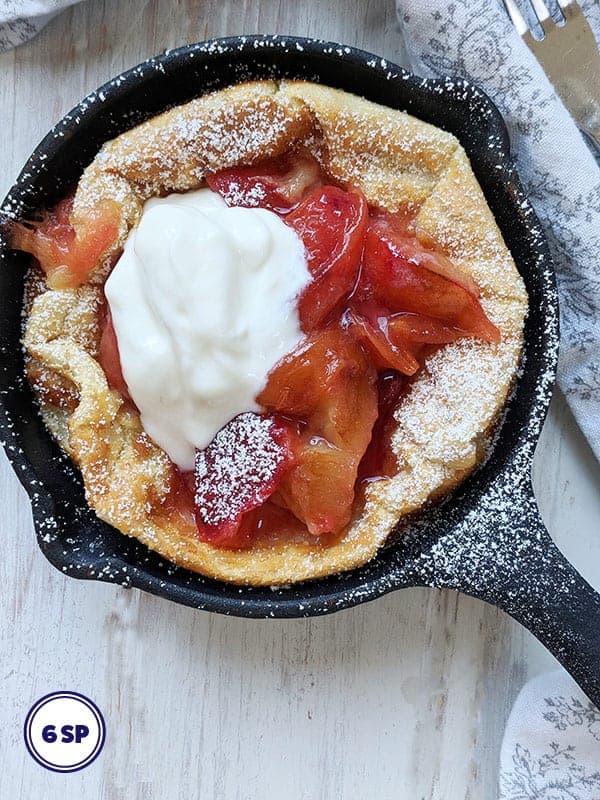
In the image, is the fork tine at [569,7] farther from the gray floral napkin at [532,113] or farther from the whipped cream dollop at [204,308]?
the whipped cream dollop at [204,308]

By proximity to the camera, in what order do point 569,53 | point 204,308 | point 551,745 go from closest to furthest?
point 204,308
point 569,53
point 551,745

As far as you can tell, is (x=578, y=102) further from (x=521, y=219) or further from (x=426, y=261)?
(x=426, y=261)

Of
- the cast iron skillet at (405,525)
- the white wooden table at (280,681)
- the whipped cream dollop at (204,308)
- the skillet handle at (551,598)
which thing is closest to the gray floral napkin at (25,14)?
the cast iron skillet at (405,525)

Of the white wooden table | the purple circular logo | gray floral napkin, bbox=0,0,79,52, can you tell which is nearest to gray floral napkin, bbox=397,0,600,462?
the white wooden table

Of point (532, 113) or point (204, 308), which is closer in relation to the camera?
point (204, 308)

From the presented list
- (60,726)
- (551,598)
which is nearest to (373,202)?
(551,598)

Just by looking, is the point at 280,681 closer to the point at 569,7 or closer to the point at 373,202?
the point at 373,202
